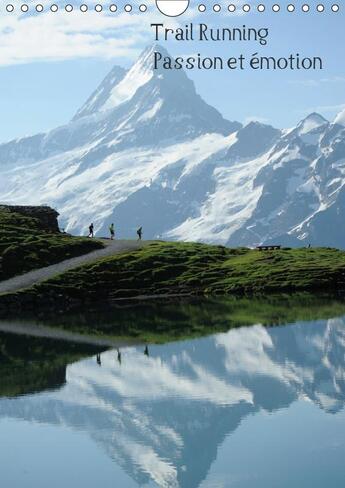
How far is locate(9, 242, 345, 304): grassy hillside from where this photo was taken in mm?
127938

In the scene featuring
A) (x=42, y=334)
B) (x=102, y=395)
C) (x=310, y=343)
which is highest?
(x=102, y=395)

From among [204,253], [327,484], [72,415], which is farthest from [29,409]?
[204,253]

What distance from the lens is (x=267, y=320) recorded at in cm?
9250

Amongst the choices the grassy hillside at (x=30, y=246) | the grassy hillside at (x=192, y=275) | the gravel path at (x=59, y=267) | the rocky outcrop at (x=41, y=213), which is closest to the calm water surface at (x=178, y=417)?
the gravel path at (x=59, y=267)

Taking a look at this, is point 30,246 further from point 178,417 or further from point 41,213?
point 178,417

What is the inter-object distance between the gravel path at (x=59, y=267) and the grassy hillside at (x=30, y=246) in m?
1.99

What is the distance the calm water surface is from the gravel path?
4880 centimetres

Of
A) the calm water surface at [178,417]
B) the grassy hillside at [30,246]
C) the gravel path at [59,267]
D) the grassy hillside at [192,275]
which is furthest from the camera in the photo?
the grassy hillside at [30,246]

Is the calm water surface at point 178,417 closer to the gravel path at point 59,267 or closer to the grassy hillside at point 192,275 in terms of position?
the gravel path at point 59,267

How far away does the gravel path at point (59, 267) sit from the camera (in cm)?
12662

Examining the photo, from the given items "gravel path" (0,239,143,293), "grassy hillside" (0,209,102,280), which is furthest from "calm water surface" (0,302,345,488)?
"grassy hillside" (0,209,102,280)

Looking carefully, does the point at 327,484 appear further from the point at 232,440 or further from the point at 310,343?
the point at 310,343

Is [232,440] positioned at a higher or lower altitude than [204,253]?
higher

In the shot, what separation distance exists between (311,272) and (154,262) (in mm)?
23325
